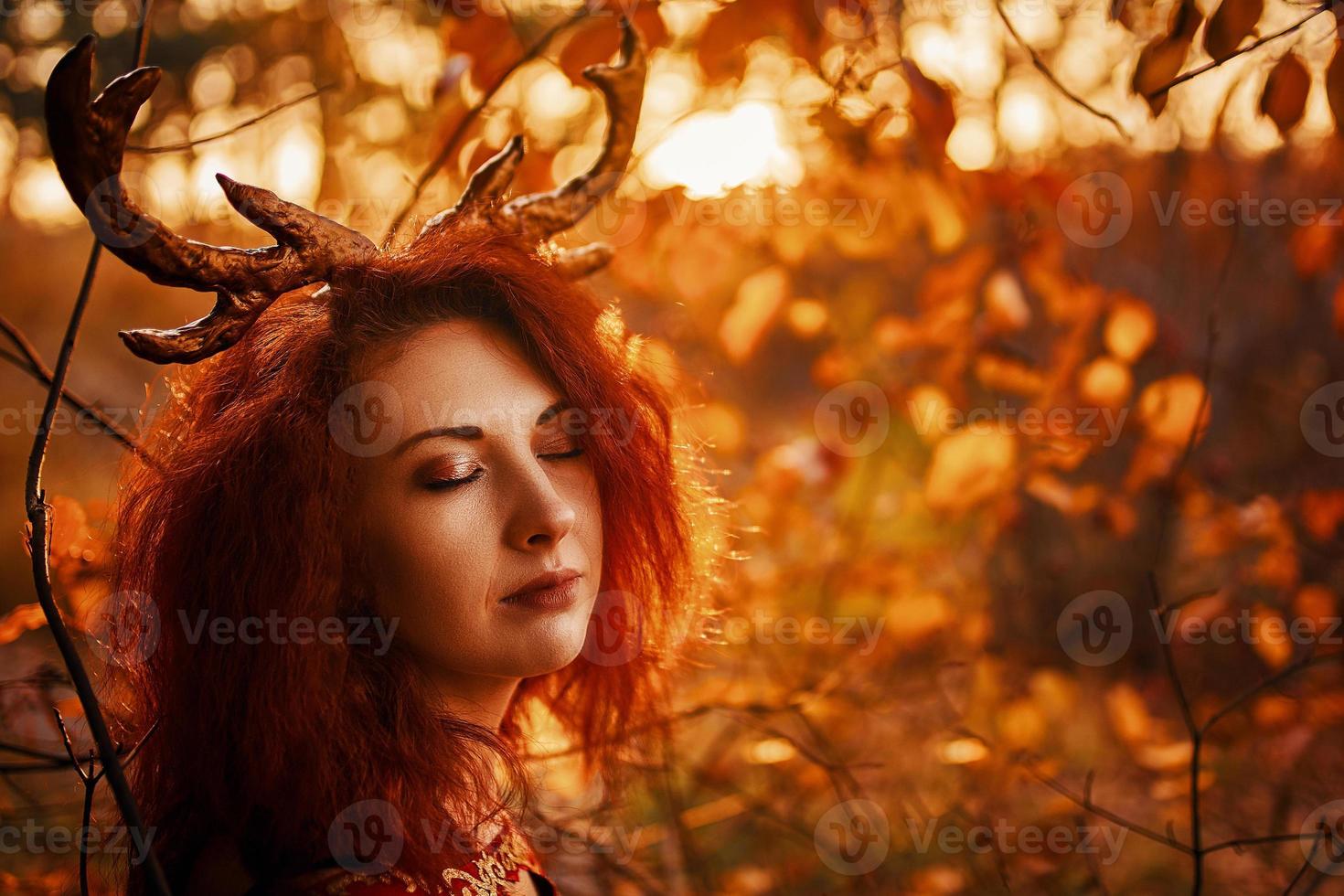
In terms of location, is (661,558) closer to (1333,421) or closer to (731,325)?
(731,325)

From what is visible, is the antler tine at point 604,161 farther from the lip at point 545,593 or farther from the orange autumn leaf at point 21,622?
the orange autumn leaf at point 21,622

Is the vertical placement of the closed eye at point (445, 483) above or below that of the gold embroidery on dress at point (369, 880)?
above

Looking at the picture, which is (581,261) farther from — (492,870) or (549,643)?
(492,870)

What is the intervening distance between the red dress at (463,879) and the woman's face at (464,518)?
201 millimetres

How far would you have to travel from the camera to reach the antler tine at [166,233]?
876 millimetres

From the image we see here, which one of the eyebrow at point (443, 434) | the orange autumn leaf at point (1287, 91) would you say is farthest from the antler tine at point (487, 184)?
the orange autumn leaf at point (1287, 91)

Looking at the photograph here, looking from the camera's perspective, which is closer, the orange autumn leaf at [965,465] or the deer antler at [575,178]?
the deer antler at [575,178]

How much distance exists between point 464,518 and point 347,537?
0.42 ft

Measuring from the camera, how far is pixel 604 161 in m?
1.24

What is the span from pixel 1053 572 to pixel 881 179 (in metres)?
1.28

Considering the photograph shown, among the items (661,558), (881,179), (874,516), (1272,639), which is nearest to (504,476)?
(661,558)

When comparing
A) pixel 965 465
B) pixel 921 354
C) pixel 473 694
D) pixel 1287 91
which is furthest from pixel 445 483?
pixel 921 354

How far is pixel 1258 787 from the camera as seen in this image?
3365mm

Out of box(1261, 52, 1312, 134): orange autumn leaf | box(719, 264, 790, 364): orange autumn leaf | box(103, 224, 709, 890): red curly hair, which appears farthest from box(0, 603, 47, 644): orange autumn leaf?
box(1261, 52, 1312, 134): orange autumn leaf
